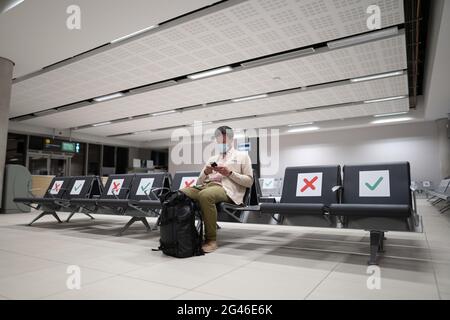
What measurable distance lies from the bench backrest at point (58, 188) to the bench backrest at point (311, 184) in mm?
3789

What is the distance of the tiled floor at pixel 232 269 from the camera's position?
1576mm

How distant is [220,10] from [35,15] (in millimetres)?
2757

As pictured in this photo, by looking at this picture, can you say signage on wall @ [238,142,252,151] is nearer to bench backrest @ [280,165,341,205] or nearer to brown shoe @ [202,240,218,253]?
bench backrest @ [280,165,341,205]

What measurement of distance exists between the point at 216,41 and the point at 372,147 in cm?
902

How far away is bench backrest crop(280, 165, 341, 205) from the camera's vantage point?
270 centimetres

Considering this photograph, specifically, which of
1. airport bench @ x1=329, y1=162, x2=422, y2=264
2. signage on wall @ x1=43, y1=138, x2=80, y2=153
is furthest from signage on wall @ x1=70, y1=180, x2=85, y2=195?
signage on wall @ x1=43, y1=138, x2=80, y2=153

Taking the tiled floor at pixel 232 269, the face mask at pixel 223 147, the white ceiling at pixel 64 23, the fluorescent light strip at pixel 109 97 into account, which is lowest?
the tiled floor at pixel 232 269

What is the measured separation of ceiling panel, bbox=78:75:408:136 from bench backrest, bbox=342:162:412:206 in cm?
539

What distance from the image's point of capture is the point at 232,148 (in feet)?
10.1

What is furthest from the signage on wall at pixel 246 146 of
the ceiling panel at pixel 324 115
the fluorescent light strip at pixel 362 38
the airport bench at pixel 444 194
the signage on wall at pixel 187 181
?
the signage on wall at pixel 187 181

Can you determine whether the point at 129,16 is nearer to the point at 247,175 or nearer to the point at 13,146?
the point at 247,175

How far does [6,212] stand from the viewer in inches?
267

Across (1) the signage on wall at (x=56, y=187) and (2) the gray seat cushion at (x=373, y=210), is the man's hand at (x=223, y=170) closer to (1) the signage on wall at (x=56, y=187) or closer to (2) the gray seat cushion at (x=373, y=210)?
(2) the gray seat cushion at (x=373, y=210)

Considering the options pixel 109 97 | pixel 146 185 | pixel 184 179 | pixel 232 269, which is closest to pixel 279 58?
pixel 184 179
